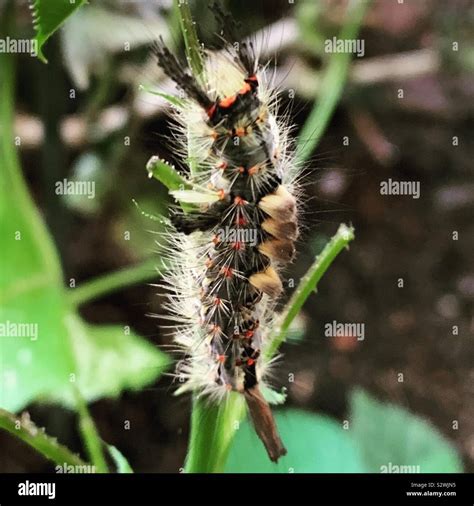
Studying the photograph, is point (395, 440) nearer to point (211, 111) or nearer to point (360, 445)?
point (360, 445)

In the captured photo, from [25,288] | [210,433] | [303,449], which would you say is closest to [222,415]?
[210,433]

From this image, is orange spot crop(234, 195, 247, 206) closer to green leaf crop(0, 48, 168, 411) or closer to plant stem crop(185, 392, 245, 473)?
plant stem crop(185, 392, 245, 473)

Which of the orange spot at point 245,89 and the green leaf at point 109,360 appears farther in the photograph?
the green leaf at point 109,360

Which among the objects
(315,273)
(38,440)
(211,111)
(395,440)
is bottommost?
(395,440)

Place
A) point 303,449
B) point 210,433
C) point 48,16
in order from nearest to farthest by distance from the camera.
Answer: point 48,16 → point 210,433 → point 303,449

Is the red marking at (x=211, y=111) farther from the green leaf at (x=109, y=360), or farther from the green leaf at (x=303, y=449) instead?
the green leaf at (x=109, y=360)

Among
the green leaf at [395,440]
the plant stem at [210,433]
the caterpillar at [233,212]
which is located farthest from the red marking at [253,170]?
the green leaf at [395,440]
